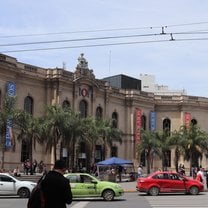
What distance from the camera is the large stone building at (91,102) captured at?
5459 centimetres

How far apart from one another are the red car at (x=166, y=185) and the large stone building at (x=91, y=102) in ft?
78.9

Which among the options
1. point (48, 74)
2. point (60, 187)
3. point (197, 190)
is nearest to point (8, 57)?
point (48, 74)

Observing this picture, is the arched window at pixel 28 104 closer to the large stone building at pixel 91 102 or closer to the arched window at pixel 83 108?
the large stone building at pixel 91 102

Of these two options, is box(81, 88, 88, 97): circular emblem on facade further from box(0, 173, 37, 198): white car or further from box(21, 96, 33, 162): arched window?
box(0, 173, 37, 198): white car

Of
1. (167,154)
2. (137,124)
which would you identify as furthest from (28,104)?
(167,154)

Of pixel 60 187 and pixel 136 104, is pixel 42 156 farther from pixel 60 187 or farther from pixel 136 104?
pixel 60 187

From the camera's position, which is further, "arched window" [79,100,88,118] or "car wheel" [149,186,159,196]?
"arched window" [79,100,88,118]

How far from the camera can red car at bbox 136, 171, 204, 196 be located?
97.5 ft

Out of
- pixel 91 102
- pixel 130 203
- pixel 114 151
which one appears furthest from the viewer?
pixel 114 151

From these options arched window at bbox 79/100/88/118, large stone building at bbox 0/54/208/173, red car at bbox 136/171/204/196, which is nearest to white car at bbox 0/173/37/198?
red car at bbox 136/171/204/196

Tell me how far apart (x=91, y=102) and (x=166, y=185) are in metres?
35.1

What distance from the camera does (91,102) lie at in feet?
210

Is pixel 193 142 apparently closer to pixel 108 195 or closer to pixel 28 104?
pixel 28 104

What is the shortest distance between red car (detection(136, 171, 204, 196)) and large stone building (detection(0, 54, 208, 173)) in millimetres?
24060
